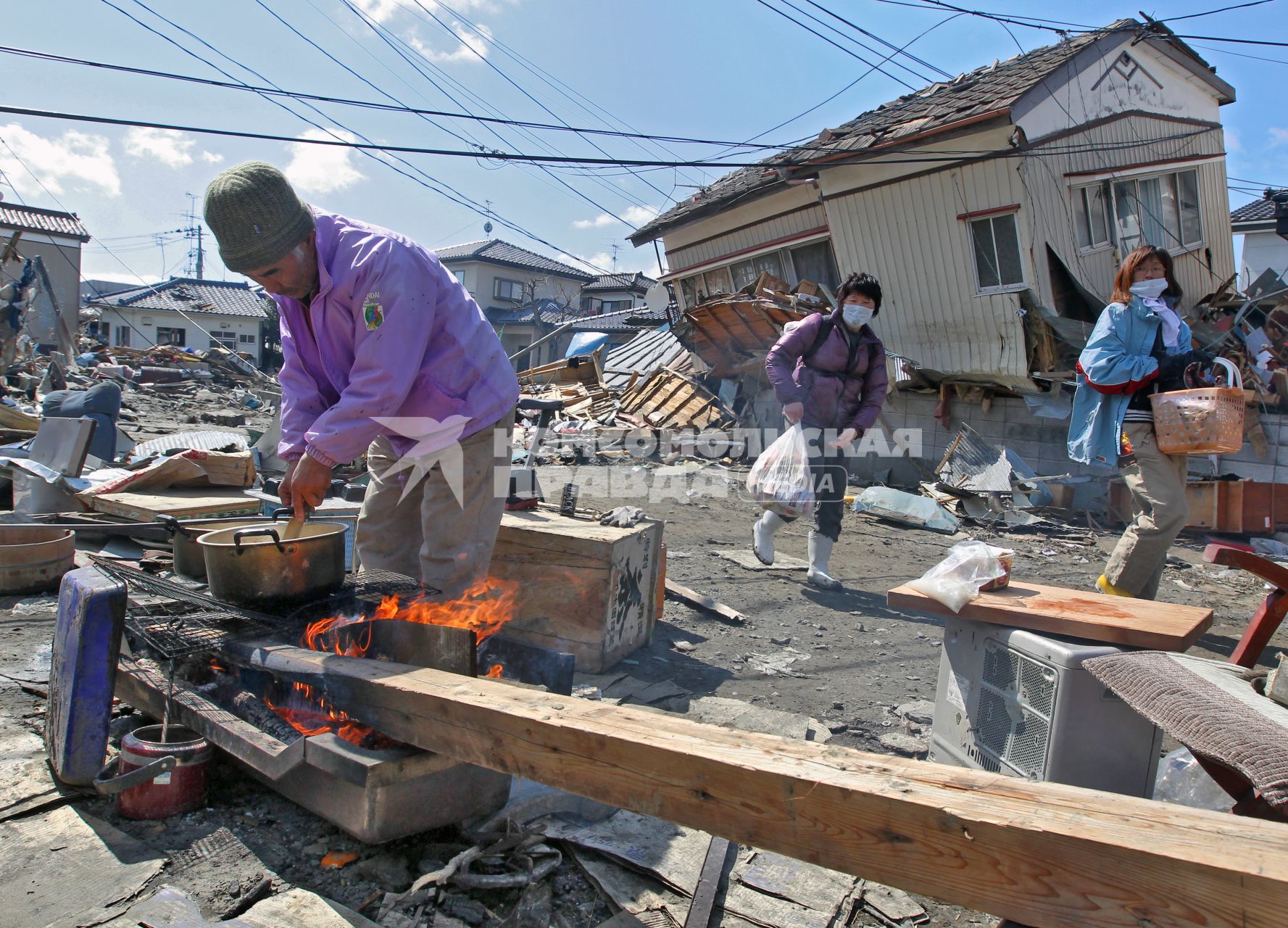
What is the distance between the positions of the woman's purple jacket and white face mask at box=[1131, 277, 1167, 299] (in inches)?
64.9

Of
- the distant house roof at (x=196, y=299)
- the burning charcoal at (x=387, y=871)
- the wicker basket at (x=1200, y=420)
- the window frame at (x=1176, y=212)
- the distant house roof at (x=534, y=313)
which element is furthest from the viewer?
the distant house roof at (x=196, y=299)

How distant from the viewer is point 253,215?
2271 millimetres

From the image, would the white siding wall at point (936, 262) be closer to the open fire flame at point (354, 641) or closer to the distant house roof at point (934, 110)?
the distant house roof at point (934, 110)

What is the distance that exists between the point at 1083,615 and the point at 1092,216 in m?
10.6

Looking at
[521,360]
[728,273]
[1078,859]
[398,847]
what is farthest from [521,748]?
[521,360]

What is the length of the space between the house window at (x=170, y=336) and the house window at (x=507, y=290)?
18.5m

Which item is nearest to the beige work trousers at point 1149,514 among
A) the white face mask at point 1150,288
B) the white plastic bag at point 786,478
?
the white face mask at point 1150,288

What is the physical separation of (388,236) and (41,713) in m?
2.12

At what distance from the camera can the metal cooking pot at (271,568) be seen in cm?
241

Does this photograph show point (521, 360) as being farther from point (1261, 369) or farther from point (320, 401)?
point (320, 401)

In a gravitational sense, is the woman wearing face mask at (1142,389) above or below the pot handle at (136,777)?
above

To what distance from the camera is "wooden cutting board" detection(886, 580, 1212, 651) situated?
210 centimetres

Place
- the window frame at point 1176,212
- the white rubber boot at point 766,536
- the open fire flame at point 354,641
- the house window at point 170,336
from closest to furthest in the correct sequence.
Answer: the open fire flame at point 354,641 → the white rubber boot at point 766,536 → the window frame at point 1176,212 → the house window at point 170,336

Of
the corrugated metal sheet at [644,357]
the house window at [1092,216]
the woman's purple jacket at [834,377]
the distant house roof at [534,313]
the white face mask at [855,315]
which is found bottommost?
the woman's purple jacket at [834,377]
